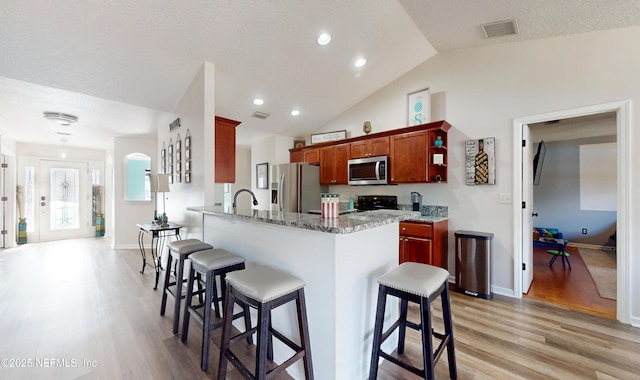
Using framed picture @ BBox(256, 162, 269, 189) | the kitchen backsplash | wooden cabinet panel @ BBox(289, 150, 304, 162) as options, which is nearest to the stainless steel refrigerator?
wooden cabinet panel @ BBox(289, 150, 304, 162)

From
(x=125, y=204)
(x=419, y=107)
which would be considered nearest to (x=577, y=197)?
(x=419, y=107)

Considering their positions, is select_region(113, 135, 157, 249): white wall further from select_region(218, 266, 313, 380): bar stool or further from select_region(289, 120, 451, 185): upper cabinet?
select_region(218, 266, 313, 380): bar stool

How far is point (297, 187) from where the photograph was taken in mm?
4633

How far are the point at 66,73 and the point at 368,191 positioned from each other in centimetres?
424

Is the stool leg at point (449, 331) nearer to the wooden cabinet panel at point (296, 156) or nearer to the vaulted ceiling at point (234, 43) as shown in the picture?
the vaulted ceiling at point (234, 43)

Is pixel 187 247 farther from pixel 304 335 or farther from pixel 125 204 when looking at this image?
pixel 125 204

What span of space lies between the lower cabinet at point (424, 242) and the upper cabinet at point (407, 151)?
63 cm

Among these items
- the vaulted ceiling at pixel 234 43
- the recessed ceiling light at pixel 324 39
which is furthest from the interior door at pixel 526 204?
the recessed ceiling light at pixel 324 39

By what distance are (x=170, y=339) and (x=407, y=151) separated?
3413mm

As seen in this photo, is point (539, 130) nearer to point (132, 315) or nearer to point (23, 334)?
point (132, 315)

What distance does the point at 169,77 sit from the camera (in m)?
3.10

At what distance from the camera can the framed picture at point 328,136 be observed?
15.1 ft

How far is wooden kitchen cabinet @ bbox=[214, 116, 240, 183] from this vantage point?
143 inches

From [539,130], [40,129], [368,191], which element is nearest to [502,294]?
[368,191]
